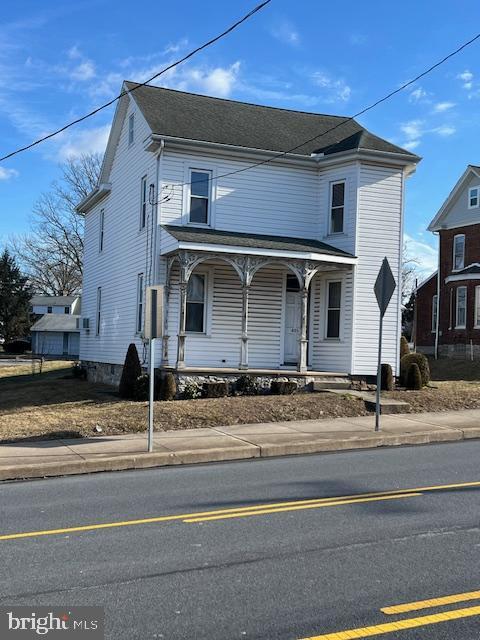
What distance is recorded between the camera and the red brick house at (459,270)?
3534 cm

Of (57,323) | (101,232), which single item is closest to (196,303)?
(101,232)

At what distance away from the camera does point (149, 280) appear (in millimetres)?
19141

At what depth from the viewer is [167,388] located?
54.4 feet

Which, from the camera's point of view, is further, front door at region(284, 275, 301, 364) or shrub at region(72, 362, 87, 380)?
shrub at region(72, 362, 87, 380)

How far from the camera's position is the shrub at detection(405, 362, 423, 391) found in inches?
735

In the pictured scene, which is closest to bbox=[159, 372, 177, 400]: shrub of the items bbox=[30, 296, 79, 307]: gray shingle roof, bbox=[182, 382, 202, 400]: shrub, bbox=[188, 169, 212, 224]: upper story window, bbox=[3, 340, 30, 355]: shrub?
bbox=[182, 382, 202, 400]: shrub

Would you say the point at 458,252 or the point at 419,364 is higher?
the point at 458,252

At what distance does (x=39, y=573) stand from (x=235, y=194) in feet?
50.4

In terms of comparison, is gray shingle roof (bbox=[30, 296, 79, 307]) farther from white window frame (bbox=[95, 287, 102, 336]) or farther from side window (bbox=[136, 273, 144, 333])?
side window (bbox=[136, 273, 144, 333])

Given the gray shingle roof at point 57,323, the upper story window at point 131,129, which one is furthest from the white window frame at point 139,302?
the gray shingle roof at point 57,323

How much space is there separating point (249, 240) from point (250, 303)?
2067mm

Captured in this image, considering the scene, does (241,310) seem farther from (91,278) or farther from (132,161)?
(91,278)

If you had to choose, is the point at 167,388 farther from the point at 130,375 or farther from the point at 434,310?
the point at 434,310

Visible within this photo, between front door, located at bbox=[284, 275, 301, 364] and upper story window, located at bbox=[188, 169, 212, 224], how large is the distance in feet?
10.2
